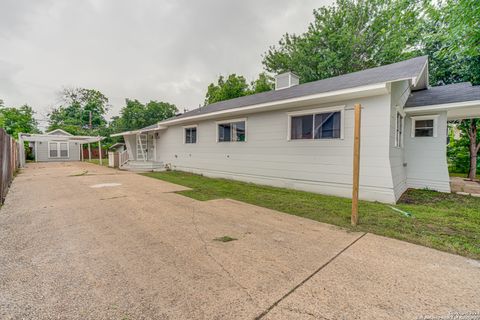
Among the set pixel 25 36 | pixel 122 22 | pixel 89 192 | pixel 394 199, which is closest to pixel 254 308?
pixel 394 199

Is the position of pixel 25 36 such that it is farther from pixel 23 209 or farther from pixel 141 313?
pixel 141 313

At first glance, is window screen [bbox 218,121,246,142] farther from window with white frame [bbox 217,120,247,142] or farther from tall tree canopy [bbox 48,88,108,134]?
tall tree canopy [bbox 48,88,108,134]

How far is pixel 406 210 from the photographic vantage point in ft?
16.0

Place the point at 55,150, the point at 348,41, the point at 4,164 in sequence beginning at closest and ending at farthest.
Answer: the point at 4,164
the point at 348,41
the point at 55,150

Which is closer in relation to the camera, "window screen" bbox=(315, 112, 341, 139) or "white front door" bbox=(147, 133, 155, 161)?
"window screen" bbox=(315, 112, 341, 139)

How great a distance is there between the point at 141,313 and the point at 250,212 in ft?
10.4

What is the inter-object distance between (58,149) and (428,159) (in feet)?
105

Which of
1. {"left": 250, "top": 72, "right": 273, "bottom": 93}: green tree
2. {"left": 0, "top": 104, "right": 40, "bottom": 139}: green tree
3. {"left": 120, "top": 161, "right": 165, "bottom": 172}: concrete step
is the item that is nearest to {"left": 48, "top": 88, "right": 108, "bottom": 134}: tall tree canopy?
{"left": 0, "top": 104, "right": 40, "bottom": 139}: green tree

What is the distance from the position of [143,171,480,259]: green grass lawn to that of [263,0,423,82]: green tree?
12763mm

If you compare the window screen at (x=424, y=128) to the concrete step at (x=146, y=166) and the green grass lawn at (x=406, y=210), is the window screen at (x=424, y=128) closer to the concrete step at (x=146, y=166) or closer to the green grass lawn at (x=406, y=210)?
the green grass lawn at (x=406, y=210)

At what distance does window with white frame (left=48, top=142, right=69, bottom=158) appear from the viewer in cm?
2325

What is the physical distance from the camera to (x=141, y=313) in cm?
165

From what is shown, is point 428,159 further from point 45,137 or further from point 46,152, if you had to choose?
point 46,152

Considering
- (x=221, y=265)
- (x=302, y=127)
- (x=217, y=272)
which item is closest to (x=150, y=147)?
(x=302, y=127)
